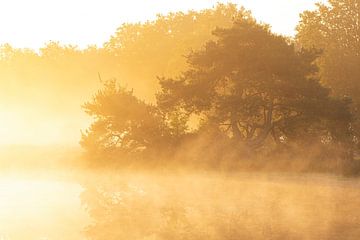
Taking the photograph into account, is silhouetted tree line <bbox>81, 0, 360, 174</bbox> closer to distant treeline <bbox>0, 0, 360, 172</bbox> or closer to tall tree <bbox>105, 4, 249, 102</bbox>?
distant treeline <bbox>0, 0, 360, 172</bbox>

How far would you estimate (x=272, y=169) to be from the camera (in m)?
35.9

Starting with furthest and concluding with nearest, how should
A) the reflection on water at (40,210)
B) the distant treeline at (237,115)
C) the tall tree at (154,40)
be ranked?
the tall tree at (154,40)
the distant treeline at (237,115)
the reflection on water at (40,210)

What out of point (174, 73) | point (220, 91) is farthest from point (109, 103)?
point (174, 73)

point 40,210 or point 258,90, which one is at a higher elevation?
point 258,90

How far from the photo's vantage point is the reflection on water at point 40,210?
58.2 ft

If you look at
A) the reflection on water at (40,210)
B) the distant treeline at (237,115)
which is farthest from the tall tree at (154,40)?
the reflection on water at (40,210)

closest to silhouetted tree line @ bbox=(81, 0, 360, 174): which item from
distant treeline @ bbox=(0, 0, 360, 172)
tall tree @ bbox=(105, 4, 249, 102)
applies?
distant treeline @ bbox=(0, 0, 360, 172)

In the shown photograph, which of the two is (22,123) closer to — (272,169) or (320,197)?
(272,169)

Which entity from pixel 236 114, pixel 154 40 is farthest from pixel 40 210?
pixel 154 40

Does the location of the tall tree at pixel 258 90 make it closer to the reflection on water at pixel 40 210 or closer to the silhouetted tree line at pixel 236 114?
the silhouetted tree line at pixel 236 114

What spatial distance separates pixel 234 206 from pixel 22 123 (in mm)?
67959

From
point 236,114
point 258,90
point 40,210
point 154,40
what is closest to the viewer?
point 40,210

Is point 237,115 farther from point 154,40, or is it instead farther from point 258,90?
point 154,40

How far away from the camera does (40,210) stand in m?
21.9
